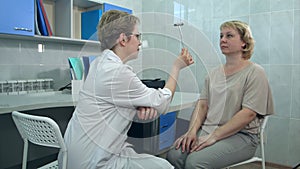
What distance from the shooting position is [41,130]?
100cm

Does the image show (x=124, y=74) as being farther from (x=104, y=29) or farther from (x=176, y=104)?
(x=176, y=104)

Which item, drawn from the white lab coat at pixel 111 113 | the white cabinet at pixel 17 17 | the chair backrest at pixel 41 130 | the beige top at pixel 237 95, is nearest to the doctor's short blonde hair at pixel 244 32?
the beige top at pixel 237 95

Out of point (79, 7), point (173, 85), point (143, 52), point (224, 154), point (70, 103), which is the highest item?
point (79, 7)

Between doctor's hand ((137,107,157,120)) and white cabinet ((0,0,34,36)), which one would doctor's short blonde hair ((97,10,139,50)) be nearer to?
doctor's hand ((137,107,157,120))

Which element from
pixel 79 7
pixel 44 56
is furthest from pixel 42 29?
pixel 79 7

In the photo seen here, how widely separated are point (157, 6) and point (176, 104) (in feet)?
6.51

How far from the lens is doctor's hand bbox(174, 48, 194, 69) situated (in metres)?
0.95

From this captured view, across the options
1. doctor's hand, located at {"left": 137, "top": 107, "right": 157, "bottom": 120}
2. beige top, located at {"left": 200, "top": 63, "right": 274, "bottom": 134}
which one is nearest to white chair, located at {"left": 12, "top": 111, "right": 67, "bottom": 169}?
doctor's hand, located at {"left": 137, "top": 107, "right": 157, "bottom": 120}

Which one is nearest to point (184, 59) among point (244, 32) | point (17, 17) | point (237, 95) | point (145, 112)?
point (145, 112)

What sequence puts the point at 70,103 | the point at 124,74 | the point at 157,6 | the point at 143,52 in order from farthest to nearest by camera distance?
the point at 157,6
the point at 70,103
the point at 143,52
the point at 124,74

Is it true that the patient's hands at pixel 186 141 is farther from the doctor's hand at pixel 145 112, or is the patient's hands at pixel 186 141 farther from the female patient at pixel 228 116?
the doctor's hand at pixel 145 112

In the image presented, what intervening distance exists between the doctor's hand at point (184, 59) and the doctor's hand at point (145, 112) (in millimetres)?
214

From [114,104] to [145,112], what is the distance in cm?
12

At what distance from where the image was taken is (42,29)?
1.90m
